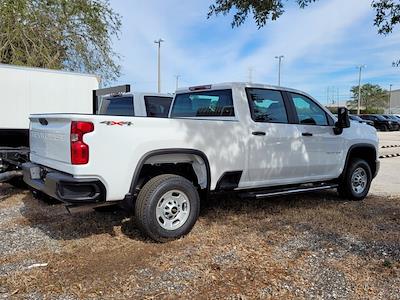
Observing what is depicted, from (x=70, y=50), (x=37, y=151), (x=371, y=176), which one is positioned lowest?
(x=371, y=176)

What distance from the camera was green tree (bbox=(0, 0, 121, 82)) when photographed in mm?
15695

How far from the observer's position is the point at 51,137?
15.9 feet

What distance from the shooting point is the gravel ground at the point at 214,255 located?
365 cm

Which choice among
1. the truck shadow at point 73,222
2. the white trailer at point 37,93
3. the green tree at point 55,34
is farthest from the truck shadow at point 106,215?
the green tree at point 55,34

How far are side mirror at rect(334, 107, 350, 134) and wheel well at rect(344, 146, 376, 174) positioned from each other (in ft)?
1.85

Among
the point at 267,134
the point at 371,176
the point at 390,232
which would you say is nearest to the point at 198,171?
the point at 267,134

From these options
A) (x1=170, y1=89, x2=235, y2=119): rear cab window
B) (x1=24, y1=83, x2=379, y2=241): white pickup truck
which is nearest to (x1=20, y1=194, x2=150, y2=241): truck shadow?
(x1=24, y1=83, x2=379, y2=241): white pickup truck

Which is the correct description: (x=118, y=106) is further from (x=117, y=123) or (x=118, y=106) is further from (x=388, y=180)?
(x=388, y=180)

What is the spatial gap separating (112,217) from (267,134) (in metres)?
2.48

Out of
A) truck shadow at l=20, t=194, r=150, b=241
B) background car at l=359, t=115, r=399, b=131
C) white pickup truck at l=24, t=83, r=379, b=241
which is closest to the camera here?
white pickup truck at l=24, t=83, r=379, b=241

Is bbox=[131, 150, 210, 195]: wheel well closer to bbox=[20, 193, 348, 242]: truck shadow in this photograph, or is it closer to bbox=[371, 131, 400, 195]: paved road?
bbox=[20, 193, 348, 242]: truck shadow

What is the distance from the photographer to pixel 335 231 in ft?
17.4

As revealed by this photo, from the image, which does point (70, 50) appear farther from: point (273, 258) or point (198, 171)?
point (273, 258)

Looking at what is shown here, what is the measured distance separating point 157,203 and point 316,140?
298 cm
